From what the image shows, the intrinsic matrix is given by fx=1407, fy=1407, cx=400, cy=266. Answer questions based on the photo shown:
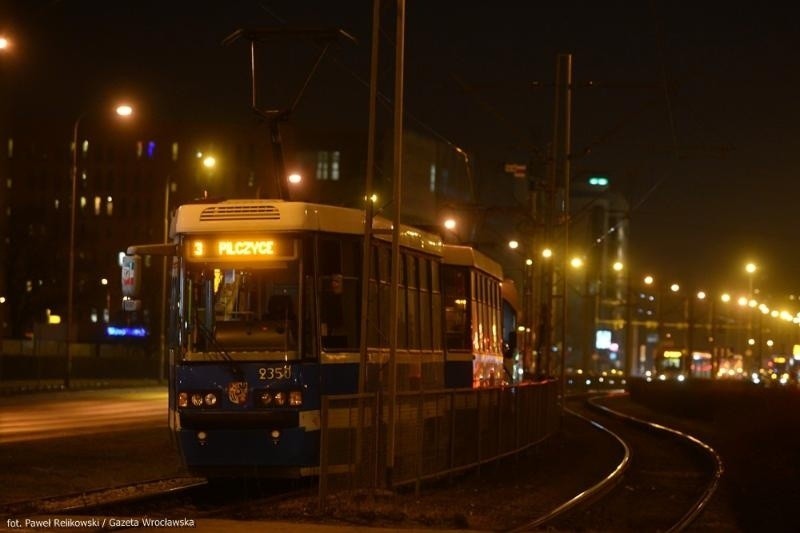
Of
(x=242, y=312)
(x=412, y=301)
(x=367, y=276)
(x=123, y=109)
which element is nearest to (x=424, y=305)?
(x=412, y=301)

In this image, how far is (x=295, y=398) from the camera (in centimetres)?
1697

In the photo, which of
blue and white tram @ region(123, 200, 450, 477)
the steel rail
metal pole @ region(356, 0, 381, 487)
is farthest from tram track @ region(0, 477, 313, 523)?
metal pole @ region(356, 0, 381, 487)

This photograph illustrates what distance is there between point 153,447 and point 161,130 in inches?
4301

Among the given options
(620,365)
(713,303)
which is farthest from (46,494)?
(620,365)

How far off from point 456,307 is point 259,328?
7615mm

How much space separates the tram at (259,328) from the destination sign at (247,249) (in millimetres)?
12

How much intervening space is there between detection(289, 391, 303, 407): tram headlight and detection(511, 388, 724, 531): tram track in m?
3.22

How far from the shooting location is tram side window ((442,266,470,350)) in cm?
2350

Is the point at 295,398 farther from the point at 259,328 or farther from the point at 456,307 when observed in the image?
the point at 456,307

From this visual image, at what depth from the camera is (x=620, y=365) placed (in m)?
164

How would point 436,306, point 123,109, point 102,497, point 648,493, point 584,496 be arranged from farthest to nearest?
point 123,109 → point 436,306 → point 648,493 → point 584,496 → point 102,497

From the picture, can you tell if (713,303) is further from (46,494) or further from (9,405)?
(46,494)

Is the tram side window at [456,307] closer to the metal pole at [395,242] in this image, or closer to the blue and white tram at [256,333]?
the metal pole at [395,242]

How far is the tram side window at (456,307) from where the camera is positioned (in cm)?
2350
